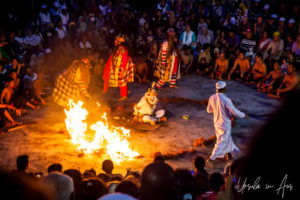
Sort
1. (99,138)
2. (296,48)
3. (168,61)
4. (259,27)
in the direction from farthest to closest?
(259,27), (296,48), (168,61), (99,138)

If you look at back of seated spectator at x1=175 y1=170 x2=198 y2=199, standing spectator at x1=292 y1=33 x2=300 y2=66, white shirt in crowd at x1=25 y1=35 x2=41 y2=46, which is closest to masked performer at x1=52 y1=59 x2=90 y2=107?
white shirt in crowd at x1=25 y1=35 x2=41 y2=46

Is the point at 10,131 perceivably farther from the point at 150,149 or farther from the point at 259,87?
the point at 259,87

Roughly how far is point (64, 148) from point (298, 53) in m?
9.61

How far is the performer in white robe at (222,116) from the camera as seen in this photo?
6.33m

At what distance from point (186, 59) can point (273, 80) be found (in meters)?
3.68

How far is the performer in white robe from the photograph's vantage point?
249 inches

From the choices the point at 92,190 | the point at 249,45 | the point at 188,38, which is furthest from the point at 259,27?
the point at 92,190

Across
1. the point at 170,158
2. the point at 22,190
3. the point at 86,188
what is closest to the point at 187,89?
the point at 170,158

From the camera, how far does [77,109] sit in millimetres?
8578

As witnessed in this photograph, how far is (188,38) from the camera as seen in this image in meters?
13.7

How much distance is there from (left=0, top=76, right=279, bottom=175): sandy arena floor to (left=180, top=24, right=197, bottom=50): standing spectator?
3209mm

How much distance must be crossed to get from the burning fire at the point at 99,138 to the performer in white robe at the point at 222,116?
185cm

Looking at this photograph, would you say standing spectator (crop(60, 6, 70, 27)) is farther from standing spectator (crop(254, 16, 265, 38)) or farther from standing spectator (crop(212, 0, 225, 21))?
standing spectator (crop(254, 16, 265, 38))

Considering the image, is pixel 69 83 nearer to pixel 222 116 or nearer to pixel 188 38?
pixel 222 116
